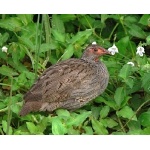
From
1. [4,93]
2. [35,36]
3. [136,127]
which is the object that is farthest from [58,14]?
[136,127]

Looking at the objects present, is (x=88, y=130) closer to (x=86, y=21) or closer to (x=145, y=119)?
(x=145, y=119)

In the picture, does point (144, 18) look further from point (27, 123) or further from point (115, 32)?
point (27, 123)

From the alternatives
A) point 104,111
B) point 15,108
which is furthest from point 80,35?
point 15,108

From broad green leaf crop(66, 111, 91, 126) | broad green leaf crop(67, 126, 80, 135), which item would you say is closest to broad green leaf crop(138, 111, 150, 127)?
broad green leaf crop(67, 126, 80, 135)

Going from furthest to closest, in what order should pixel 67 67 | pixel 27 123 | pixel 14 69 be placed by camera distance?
1. pixel 14 69
2. pixel 67 67
3. pixel 27 123

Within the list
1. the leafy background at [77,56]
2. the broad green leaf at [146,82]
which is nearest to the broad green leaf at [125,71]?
the leafy background at [77,56]

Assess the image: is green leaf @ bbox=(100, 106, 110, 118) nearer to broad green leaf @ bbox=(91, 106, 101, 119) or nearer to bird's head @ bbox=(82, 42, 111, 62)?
broad green leaf @ bbox=(91, 106, 101, 119)
